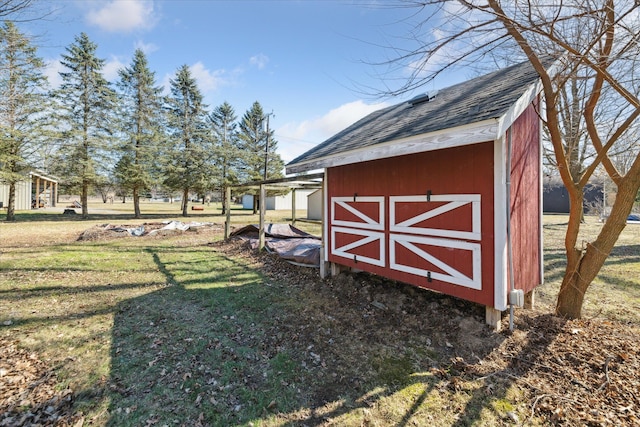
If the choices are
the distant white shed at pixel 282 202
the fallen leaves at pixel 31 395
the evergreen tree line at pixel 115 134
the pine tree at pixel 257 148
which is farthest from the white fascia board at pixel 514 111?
the distant white shed at pixel 282 202

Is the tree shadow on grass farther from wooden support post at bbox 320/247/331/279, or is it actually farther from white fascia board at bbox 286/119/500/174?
white fascia board at bbox 286/119/500/174

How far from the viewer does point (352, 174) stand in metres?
5.25

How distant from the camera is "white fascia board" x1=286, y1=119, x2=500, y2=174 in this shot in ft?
9.55

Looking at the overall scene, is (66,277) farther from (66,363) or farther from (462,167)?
(462,167)

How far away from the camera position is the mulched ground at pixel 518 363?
2.33m

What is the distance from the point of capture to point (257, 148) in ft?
85.5

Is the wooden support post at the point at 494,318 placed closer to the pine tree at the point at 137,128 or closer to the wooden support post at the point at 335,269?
the wooden support post at the point at 335,269

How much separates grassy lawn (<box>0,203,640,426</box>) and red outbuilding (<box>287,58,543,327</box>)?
0.64m

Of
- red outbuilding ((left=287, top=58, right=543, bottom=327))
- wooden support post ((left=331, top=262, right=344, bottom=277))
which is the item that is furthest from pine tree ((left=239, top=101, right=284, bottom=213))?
red outbuilding ((left=287, top=58, right=543, bottom=327))

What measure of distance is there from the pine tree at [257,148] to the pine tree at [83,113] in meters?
9.84

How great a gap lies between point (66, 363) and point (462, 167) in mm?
4957

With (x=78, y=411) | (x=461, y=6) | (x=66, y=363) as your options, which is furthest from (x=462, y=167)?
(x=66, y=363)

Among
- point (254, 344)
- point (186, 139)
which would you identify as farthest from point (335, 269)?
point (186, 139)

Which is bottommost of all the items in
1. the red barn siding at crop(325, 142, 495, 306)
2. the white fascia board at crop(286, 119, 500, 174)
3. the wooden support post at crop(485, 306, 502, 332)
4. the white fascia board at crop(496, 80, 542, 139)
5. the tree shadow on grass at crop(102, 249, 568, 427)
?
the tree shadow on grass at crop(102, 249, 568, 427)
